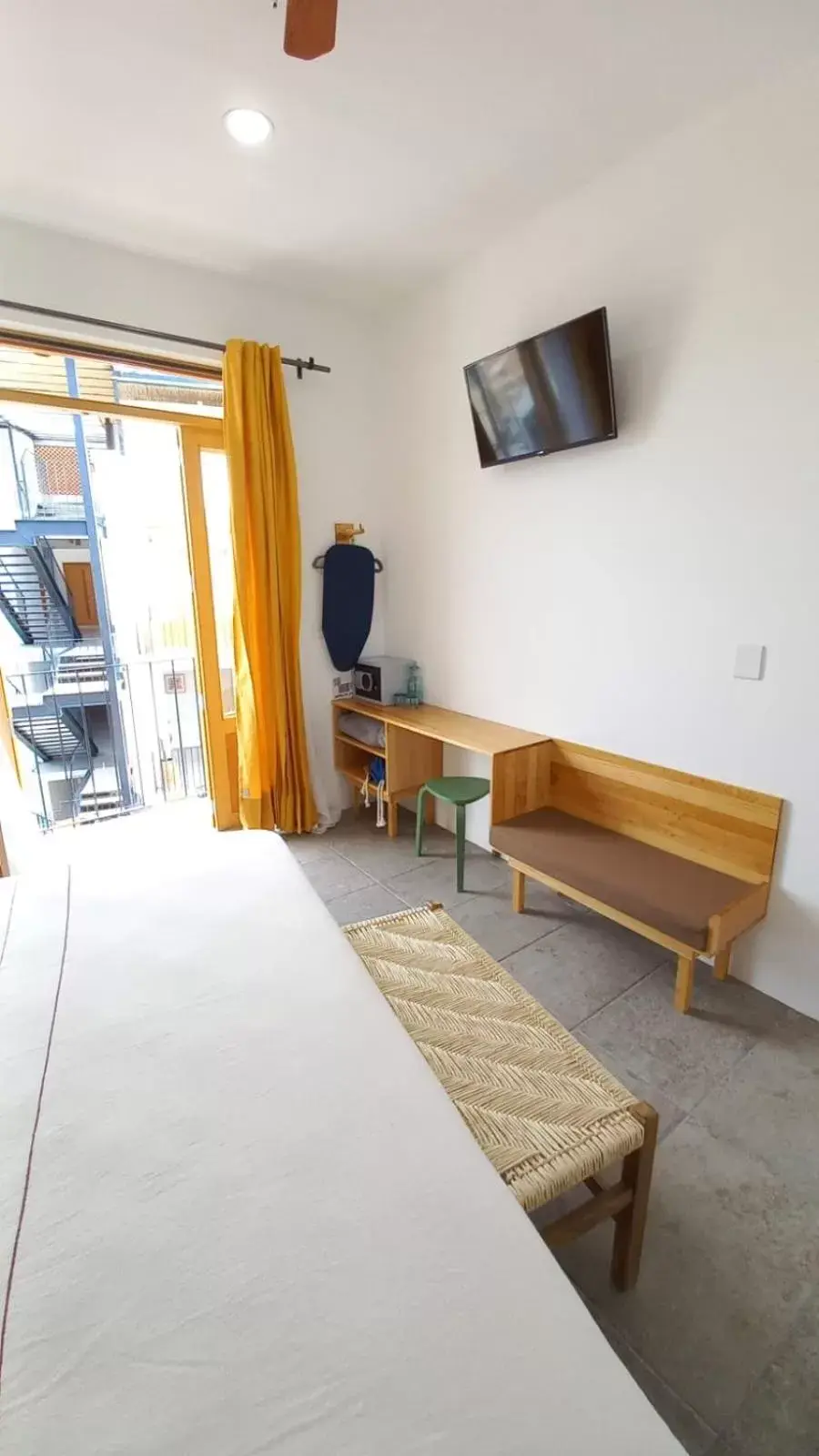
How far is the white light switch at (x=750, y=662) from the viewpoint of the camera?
1.91 meters

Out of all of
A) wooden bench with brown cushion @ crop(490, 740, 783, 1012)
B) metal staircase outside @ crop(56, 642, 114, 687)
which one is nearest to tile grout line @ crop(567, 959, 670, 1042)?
wooden bench with brown cushion @ crop(490, 740, 783, 1012)

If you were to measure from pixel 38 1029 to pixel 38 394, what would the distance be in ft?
8.77

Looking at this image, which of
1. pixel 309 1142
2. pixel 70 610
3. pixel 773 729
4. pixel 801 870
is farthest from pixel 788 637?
pixel 70 610

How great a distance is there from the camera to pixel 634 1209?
1.16 metres

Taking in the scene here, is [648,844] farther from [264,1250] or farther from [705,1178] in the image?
[264,1250]

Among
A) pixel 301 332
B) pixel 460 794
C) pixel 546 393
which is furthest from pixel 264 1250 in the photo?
pixel 301 332

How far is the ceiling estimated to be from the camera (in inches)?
58.7

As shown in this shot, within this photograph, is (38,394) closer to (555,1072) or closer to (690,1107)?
(555,1072)

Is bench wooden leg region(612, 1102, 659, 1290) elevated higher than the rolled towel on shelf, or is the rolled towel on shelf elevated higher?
the rolled towel on shelf

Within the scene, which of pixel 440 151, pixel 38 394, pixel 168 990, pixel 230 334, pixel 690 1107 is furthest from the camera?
pixel 230 334

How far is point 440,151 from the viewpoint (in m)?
1.96

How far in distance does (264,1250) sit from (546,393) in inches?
98.8

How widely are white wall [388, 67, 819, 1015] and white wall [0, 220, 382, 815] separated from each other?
27.9 inches

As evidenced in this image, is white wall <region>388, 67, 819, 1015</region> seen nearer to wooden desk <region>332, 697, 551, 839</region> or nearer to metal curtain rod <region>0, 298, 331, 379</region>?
wooden desk <region>332, 697, 551, 839</region>
